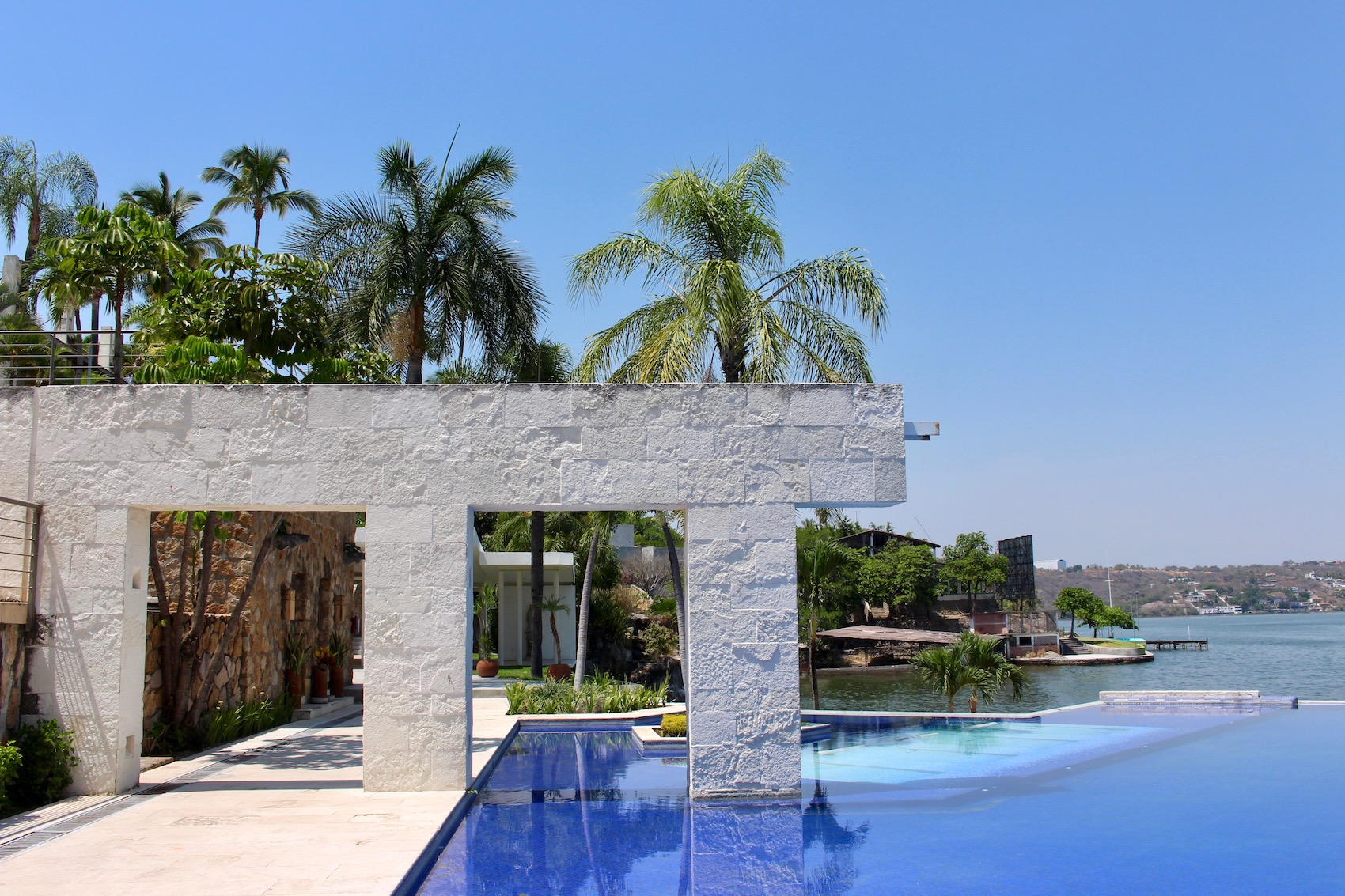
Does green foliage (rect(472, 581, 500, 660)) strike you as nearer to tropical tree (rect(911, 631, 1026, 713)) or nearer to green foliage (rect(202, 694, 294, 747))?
green foliage (rect(202, 694, 294, 747))

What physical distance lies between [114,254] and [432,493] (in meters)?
4.77

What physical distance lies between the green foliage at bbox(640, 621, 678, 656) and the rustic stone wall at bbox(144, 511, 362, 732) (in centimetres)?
1897

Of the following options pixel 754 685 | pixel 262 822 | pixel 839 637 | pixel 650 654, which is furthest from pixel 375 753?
pixel 839 637

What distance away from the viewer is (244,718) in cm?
1226

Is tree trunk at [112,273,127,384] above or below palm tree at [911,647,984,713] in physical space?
above

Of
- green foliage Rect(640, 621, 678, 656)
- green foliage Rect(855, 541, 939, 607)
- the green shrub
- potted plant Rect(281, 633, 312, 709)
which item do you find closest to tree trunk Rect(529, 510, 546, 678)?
green foliage Rect(640, 621, 678, 656)

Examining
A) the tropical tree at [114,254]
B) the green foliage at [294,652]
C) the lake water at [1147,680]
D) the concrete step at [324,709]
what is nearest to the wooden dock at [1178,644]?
the lake water at [1147,680]

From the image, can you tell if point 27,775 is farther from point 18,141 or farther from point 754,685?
point 18,141

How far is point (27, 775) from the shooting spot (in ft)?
25.4

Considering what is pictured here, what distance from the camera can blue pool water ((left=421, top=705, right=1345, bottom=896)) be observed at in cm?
606

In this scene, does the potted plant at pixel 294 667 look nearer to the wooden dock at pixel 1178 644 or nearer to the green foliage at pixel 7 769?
the green foliage at pixel 7 769

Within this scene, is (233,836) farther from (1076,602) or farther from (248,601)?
(1076,602)

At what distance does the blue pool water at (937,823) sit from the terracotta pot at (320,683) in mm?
5599

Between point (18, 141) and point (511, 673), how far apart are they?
25892 millimetres
